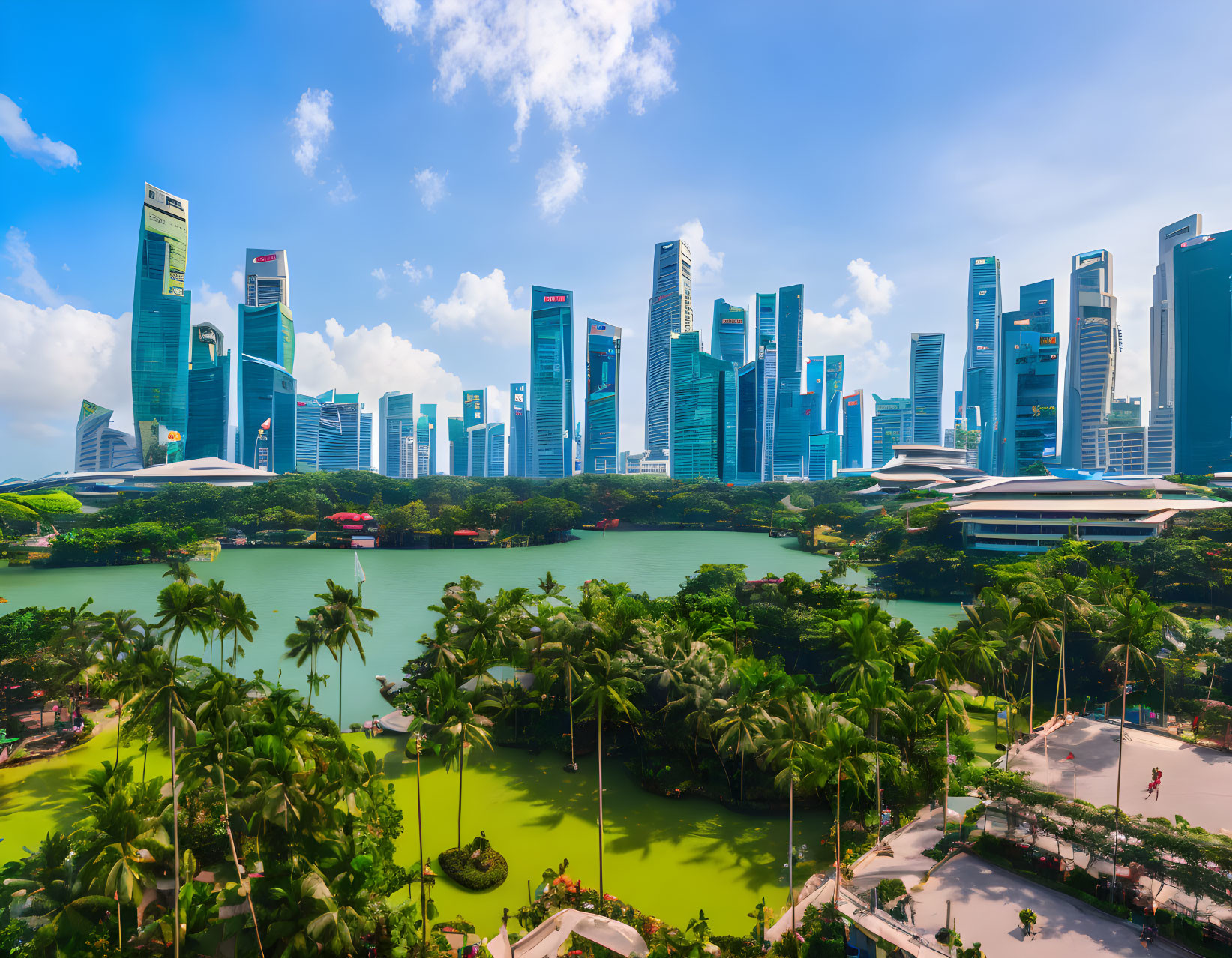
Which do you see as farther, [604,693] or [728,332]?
[728,332]

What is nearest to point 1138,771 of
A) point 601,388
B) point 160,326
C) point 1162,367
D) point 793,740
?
point 793,740

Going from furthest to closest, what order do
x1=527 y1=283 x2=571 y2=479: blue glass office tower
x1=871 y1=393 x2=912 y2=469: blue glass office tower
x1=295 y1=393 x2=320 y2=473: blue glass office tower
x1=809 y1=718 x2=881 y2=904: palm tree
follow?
x1=871 y1=393 x2=912 y2=469: blue glass office tower, x1=295 y1=393 x2=320 y2=473: blue glass office tower, x1=527 y1=283 x2=571 y2=479: blue glass office tower, x1=809 y1=718 x2=881 y2=904: palm tree

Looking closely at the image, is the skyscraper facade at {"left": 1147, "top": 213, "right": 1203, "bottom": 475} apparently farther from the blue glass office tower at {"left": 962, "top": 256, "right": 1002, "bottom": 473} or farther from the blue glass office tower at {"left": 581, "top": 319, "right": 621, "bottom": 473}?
the blue glass office tower at {"left": 581, "top": 319, "right": 621, "bottom": 473}

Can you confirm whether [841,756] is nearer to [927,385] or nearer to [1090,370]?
[1090,370]

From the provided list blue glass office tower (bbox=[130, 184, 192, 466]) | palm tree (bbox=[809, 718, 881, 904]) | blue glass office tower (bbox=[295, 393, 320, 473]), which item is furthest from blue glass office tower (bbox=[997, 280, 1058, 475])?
blue glass office tower (bbox=[295, 393, 320, 473])

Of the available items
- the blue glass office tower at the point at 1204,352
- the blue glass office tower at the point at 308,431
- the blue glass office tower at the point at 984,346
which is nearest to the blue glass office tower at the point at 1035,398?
the blue glass office tower at the point at 1204,352

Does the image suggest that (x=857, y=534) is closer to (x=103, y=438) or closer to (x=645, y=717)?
(x=645, y=717)
